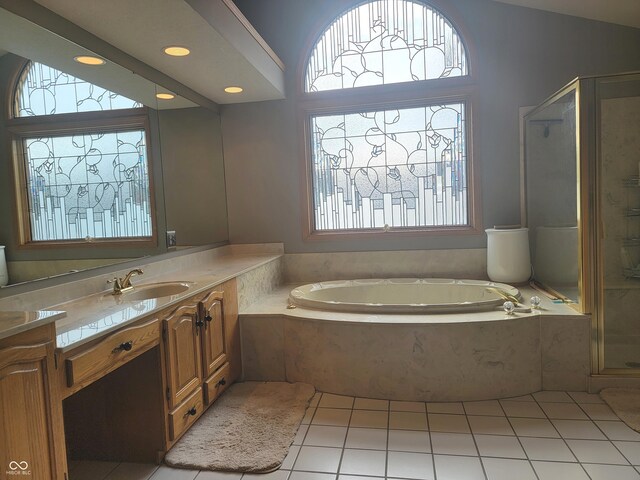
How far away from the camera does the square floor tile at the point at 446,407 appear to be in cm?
239

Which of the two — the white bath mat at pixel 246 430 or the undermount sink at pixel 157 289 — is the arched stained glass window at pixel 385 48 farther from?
the white bath mat at pixel 246 430

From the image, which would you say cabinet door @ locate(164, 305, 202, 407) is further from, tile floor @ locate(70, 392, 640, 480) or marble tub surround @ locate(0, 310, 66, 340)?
marble tub surround @ locate(0, 310, 66, 340)

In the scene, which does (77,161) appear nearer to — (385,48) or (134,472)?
(134,472)

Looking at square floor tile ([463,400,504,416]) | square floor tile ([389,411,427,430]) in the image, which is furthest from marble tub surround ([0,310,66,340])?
square floor tile ([463,400,504,416])

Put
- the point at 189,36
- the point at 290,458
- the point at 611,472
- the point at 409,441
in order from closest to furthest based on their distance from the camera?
the point at 611,472, the point at 290,458, the point at 409,441, the point at 189,36

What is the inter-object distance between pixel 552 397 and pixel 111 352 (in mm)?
2336

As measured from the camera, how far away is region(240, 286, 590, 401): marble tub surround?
2.50m

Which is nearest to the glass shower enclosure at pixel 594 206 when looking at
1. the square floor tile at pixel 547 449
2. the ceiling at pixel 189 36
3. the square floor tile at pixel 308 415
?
the square floor tile at pixel 547 449

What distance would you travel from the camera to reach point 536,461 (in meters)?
1.89

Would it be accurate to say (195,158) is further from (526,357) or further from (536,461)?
(536,461)

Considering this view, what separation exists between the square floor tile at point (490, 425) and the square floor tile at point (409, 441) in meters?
0.27

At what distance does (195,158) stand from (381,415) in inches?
93.7

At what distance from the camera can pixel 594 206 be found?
256 cm

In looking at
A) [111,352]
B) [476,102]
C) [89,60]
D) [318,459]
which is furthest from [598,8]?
[111,352]
